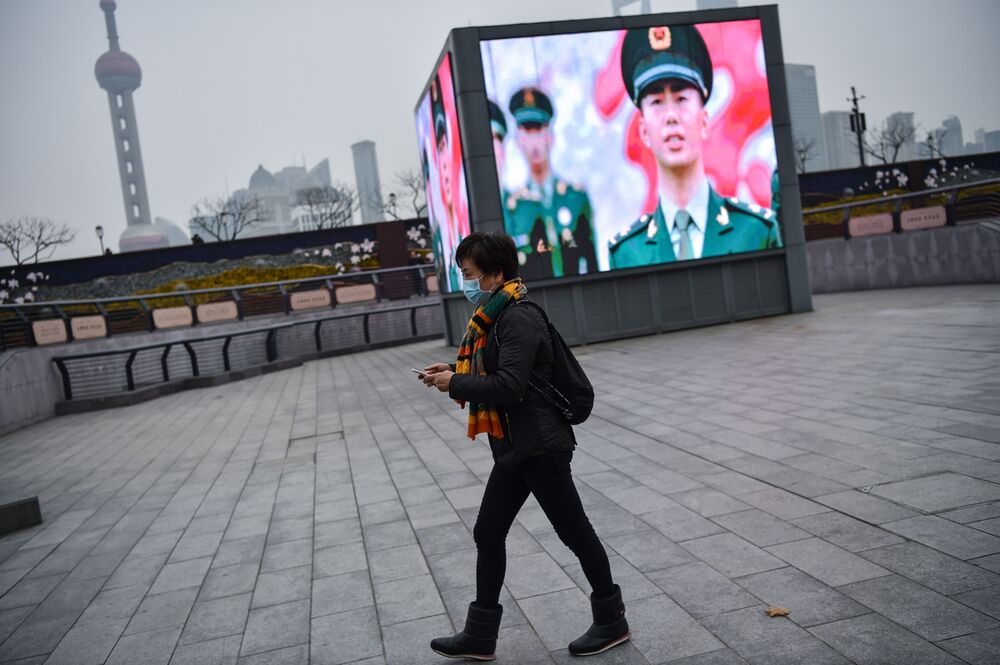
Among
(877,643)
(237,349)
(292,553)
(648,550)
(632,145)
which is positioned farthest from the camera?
(237,349)

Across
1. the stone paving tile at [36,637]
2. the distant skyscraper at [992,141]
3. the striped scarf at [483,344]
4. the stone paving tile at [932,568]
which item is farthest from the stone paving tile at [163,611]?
the distant skyscraper at [992,141]

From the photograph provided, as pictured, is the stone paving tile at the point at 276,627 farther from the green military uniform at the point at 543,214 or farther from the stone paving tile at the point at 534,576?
the green military uniform at the point at 543,214

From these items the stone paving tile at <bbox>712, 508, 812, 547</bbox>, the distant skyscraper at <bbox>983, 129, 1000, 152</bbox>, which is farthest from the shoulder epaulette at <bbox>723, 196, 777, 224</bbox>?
the distant skyscraper at <bbox>983, 129, 1000, 152</bbox>

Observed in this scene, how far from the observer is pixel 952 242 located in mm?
17938

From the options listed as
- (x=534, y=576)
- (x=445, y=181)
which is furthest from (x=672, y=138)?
(x=534, y=576)

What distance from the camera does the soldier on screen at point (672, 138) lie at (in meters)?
16.2

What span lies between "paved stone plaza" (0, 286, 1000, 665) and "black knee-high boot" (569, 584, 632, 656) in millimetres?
57

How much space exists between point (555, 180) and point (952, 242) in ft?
30.8

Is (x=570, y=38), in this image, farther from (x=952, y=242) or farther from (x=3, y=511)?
(x=3, y=511)

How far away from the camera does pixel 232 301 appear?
24.2 metres

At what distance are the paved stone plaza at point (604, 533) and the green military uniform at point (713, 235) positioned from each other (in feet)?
20.7

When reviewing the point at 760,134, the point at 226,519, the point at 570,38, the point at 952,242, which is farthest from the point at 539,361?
the point at 952,242

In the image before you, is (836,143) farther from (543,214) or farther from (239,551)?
(239,551)

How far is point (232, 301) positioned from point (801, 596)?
22863mm
